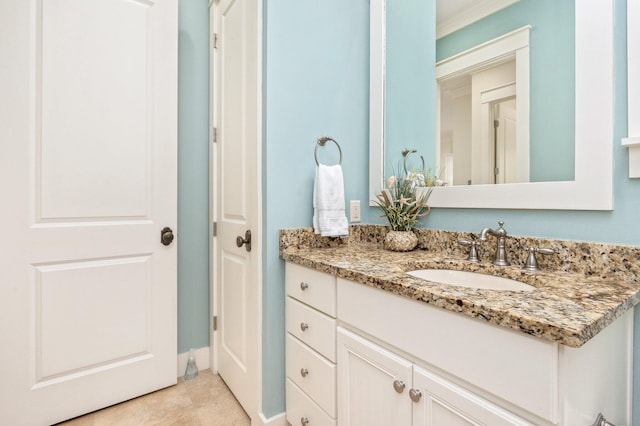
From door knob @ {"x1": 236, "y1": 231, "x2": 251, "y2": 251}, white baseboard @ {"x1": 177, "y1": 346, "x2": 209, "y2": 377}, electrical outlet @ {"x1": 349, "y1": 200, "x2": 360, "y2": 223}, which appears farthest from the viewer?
white baseboard @ {"x1": 177, "y1": 346, "x2": 209, "y2": 377}

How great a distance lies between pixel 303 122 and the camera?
1.41 m

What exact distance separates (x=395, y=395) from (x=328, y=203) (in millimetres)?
770

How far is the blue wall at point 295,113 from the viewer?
1.33 meters

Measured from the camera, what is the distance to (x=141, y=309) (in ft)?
5.45

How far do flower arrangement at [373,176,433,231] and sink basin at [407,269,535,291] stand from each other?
0.32 metres

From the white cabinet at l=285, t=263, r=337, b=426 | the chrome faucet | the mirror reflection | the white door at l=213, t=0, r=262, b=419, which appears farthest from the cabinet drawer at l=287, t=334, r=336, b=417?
the mirror reflection

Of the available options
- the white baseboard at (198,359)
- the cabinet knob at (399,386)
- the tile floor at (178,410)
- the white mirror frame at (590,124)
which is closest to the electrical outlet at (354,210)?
the white mirror frame at (590,124)

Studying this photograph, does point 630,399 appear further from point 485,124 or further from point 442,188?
point 485,124

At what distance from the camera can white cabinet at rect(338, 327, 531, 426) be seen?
67cm

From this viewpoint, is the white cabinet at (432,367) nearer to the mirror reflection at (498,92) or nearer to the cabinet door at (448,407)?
the cabinet door at (448,407)

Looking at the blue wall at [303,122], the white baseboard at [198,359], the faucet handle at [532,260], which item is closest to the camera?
the faucet handle at [532,260]

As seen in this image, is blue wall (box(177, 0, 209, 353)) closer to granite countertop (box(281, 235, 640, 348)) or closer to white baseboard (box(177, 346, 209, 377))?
white baseboard (box(177, 346, 209, 377))

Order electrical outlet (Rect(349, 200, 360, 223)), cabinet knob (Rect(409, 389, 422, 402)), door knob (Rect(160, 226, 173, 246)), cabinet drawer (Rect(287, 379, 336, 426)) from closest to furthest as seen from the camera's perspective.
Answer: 1. cabinet knob (Rect(409, 389, 422, 402))
2. cabinet drawer (Rect(287, 379, 336, 426))
3. electrical outlet (Rect(349, 200, 360, 223))
4. door knob (Rect(160, 226, 173, 246))

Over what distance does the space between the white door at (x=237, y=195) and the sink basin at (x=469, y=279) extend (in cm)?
70
